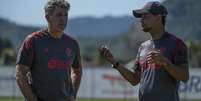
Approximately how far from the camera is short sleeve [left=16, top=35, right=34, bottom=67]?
840 centimetres

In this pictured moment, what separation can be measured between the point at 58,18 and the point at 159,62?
117cm

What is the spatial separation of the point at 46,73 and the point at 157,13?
134 centimetres

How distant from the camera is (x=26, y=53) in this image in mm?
8406

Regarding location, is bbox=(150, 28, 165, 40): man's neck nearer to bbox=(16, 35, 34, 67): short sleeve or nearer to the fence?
bbox=(16, 35, 34, 67): short sleeve

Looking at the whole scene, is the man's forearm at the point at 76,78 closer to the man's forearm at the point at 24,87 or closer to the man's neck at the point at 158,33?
the man's forearm at the point at 24,87

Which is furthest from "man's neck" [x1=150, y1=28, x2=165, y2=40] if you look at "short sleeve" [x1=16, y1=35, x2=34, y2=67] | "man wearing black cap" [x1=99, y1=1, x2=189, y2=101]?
"short sleeve" [x1=16, y1=35, x2=34, y2=67]

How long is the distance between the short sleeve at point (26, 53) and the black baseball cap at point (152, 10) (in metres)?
1.17

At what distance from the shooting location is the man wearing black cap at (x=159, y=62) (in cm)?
835

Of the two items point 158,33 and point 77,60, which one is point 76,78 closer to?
point 77,60

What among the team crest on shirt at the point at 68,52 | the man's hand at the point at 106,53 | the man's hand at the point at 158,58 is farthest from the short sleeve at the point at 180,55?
the team crest on shirt at the point at 68,52

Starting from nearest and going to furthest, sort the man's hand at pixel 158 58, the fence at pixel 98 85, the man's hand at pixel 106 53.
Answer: the man's hand at pixel 158 58 < the man's hand at pixel 106 53 < the fence at pixel 98 85

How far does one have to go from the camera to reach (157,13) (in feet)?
27.9

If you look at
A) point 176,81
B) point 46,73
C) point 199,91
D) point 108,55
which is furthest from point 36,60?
point 199,91

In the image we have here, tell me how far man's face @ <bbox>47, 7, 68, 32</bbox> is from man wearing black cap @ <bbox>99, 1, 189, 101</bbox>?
76 cm
